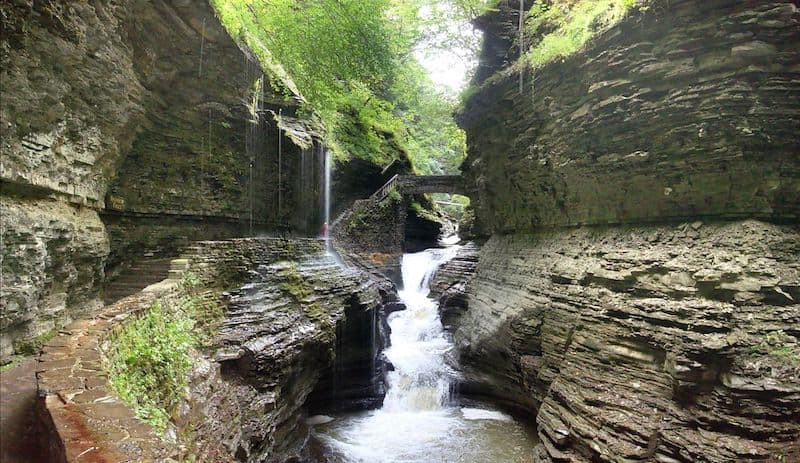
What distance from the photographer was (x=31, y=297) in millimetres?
5270

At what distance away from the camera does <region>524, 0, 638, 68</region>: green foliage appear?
8492 mm

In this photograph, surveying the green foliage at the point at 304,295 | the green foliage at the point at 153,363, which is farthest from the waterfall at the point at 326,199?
the green foliage at the point at 153,363

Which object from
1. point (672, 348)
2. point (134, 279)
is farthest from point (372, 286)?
point (672, 348)

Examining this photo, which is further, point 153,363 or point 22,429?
point 153,363

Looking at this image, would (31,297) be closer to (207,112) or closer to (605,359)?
(207,112)

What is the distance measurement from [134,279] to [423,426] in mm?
7533

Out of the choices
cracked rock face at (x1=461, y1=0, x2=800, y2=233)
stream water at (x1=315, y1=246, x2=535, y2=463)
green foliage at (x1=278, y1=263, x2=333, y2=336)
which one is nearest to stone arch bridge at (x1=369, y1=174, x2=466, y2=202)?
stream water at (x1=315, y1=246, x2=535, y2=463)

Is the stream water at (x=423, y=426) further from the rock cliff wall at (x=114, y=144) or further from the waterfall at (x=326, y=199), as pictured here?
the waterfall at (x=326, y=199)

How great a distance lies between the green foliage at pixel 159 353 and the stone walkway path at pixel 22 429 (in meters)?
0.61

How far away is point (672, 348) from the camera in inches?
251

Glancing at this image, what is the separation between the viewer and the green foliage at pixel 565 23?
8.49 m

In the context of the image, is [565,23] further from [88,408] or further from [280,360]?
[88,408]

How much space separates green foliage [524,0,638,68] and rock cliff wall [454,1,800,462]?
0.33 meters

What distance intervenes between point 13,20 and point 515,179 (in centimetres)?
1170
